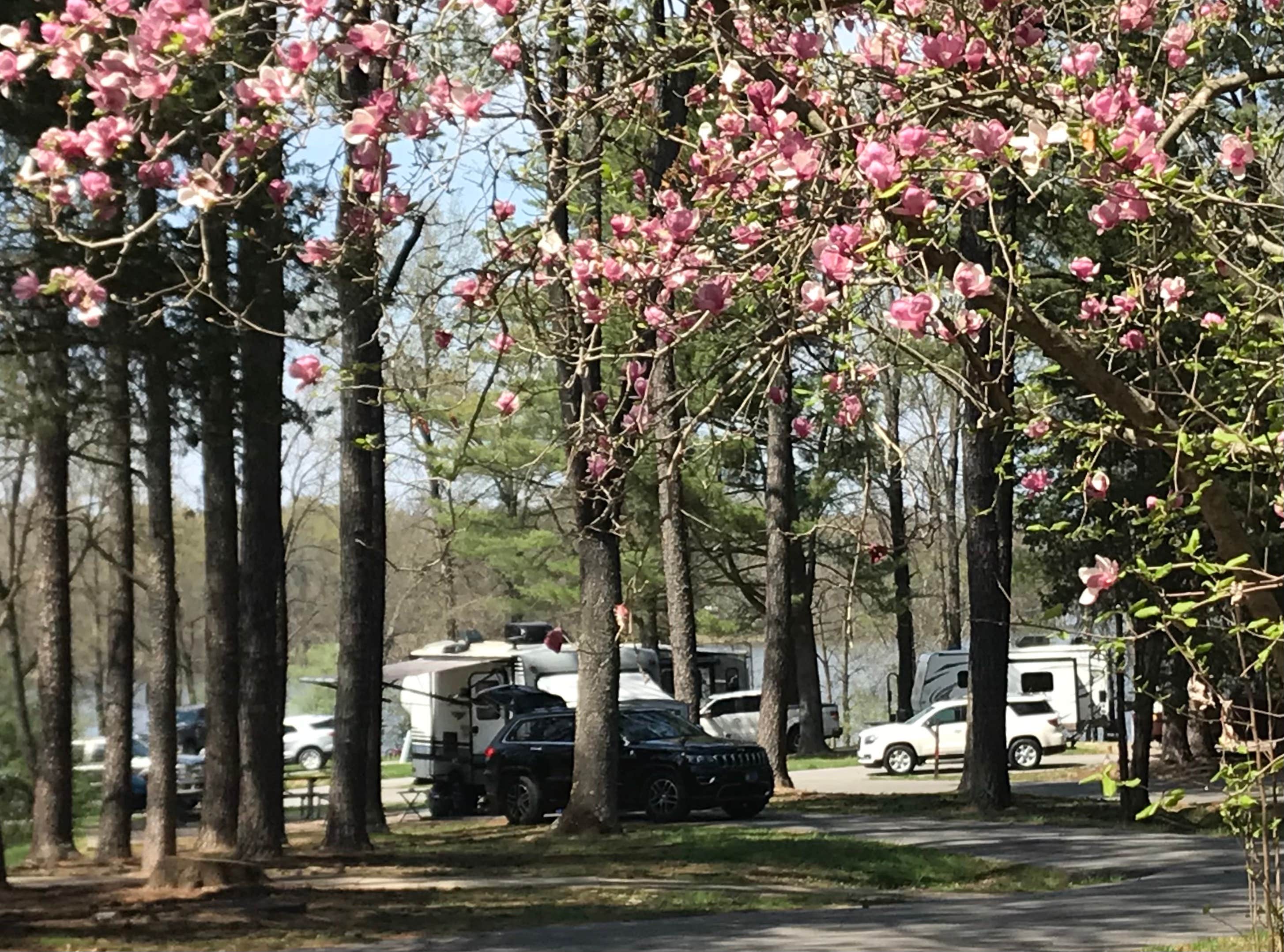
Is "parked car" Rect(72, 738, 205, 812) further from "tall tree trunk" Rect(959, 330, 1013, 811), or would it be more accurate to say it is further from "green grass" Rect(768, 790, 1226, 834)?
"tall tree trunk" Rect(959, 330, 1013, 811)

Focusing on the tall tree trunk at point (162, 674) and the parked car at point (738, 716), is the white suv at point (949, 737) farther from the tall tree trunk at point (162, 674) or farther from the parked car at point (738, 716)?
the tall tree trunk at point (162, 674)

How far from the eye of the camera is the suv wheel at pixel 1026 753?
36.9 meters

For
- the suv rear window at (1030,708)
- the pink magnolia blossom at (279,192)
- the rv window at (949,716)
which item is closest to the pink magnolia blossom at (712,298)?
the pink magnolia blossom at (279,192)

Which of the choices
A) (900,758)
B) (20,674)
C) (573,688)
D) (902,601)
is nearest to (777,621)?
(573,688)

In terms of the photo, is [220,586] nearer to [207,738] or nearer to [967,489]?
[207,738]

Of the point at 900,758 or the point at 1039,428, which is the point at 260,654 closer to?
the point at 1039,428

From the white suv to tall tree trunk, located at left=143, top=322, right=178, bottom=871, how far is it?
2059cm

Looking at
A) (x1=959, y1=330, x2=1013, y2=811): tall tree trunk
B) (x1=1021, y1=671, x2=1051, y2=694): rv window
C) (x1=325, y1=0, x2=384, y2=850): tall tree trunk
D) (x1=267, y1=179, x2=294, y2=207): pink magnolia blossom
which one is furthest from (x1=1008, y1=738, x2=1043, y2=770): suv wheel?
(x1=267, y1=179, x2=294, y2=207): pink magnolia blossom

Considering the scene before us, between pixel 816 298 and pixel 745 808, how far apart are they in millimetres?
18504

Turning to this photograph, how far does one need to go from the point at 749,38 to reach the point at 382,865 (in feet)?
41.0

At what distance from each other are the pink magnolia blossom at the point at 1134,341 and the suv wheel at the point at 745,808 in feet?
54.5

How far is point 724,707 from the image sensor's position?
41562 millimetres

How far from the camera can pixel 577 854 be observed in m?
18.0

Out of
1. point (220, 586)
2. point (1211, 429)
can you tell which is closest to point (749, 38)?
point (1211, 429)
